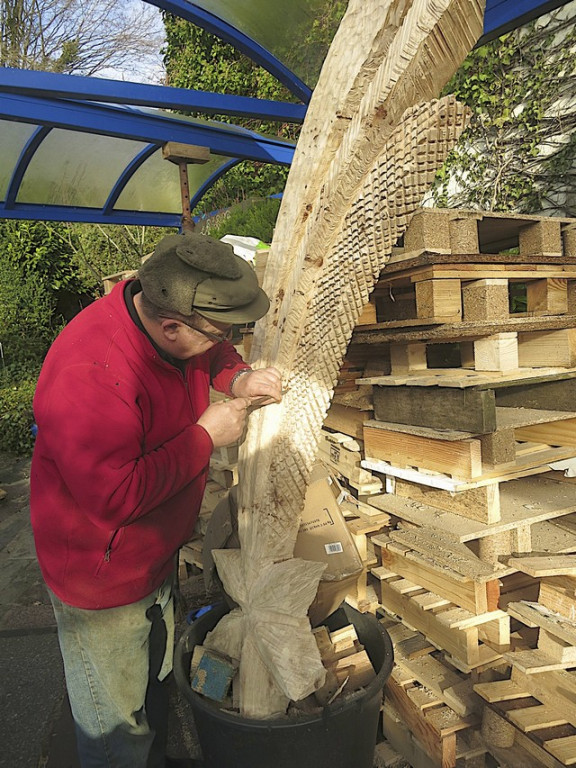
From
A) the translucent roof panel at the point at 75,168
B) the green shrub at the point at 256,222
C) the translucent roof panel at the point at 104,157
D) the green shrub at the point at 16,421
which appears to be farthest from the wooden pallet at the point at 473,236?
the green shrub at the point at 16,421

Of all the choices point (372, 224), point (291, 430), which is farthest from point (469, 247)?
point (291, 430)

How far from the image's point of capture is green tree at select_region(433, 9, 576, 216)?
4570 mm

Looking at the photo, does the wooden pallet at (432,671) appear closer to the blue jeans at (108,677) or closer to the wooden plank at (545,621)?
the wooden plank at (545,621)

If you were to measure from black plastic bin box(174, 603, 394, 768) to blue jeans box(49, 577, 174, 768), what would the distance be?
7.9 inches

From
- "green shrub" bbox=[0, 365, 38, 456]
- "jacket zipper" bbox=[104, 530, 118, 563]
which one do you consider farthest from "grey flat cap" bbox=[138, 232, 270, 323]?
"green shrub" bbox=[0, 365, 38, 456]

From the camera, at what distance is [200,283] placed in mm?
1610

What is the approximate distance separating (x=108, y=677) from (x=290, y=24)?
181 inches

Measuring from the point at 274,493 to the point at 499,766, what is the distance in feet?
4.85

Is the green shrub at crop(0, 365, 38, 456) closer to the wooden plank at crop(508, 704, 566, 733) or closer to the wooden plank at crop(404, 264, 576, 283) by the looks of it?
the wooden plank at crop(404, 264, 576, 283)

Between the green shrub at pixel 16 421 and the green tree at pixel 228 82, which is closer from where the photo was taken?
the green shrub at pixel 16 421

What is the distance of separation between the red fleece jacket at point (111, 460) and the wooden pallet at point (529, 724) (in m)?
1.43

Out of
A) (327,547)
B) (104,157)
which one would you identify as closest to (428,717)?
(327,547)

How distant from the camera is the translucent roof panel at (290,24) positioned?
395cm

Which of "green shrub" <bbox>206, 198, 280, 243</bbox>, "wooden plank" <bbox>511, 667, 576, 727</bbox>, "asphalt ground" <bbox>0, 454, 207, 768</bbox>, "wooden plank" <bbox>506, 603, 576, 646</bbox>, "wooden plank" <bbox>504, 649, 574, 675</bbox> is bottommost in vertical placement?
"asphalt ground" <bbox>0, 454, 207, 768</bbox>
